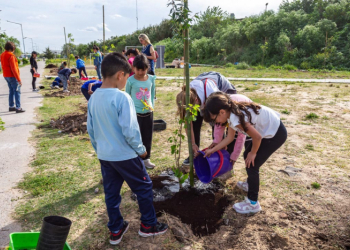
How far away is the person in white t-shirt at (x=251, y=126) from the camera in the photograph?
7.57ft

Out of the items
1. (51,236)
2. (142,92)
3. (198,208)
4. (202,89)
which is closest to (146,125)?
(142,92)

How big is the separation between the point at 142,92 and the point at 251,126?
1639mm

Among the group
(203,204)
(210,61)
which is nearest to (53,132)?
(203,204)

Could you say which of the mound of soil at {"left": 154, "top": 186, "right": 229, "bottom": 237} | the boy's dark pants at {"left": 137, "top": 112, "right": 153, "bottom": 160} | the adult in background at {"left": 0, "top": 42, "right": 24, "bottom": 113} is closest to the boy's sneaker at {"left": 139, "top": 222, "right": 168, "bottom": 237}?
the mound of soil at {"left": 154, "top": 186, "right": 229, "bottom": 237}

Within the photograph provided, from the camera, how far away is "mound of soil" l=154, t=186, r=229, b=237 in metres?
2.57

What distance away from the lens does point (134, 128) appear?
2006mm

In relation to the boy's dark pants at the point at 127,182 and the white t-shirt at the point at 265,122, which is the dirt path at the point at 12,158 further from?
the white t-shirt at the point at 265,122

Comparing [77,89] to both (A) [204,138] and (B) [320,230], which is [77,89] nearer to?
(A) [204,138]

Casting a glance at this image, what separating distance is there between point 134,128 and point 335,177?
2965mm

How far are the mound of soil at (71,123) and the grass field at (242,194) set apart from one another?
0.24 metres

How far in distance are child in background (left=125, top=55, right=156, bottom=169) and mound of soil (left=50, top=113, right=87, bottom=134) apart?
2.51 metres

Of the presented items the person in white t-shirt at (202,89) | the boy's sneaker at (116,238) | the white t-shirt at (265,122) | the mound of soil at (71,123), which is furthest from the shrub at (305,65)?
the boy's sneaker at (116,238)

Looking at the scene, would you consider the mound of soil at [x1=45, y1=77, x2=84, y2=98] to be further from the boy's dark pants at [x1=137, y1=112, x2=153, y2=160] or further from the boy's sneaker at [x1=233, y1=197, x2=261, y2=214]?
the boy's sneaker at [x1=233, y1=197, x2=261, y2=214]

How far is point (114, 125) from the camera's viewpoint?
2023mm
